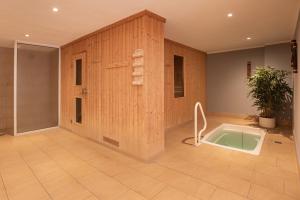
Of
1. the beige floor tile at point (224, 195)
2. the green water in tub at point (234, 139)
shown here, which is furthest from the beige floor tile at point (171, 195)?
the green water in tub at point (234, 139)

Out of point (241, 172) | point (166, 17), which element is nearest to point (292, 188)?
point (241, 172)

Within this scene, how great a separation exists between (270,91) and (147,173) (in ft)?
15.0

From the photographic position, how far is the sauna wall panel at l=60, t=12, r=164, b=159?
3.15m

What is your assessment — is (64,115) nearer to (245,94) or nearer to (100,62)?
(100,62)

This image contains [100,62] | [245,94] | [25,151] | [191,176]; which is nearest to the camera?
[191,176]

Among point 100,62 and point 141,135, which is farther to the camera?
point 100,62

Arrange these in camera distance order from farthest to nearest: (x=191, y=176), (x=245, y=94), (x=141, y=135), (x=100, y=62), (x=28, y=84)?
(x=245, y=94)
(x=28, y=84)
(x=100, y=62)
(x=141, y=135)
(x=191, y=176)

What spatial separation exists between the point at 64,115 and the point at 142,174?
3.83 meters

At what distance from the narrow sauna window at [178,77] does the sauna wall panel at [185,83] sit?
0.50 feet

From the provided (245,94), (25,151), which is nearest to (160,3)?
(25,151)

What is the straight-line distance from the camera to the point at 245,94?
21.8 feet

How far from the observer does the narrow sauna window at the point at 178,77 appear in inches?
221

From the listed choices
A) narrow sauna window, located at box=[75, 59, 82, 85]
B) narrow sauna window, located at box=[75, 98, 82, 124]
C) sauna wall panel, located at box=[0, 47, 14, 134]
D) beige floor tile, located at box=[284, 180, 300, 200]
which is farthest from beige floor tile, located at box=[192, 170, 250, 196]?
sauna wall panel, located at box=[0, 47, 14, 134]

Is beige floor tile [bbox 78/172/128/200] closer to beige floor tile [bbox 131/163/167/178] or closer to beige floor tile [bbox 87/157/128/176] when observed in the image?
beige floor tile [bbox 87/157/128/176]
